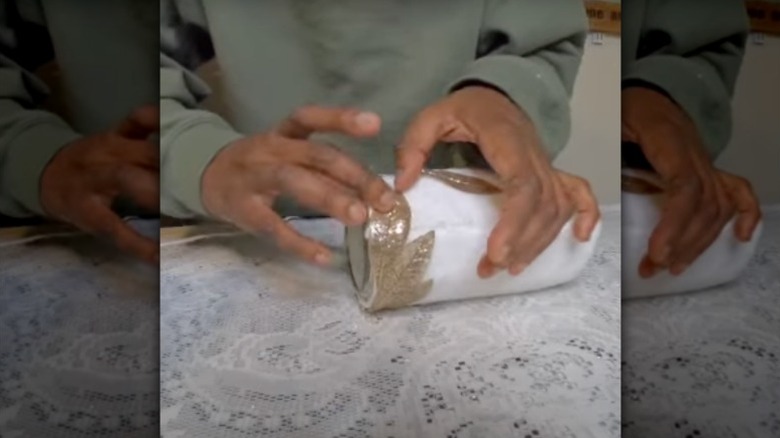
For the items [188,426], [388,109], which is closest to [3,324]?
[188,426]

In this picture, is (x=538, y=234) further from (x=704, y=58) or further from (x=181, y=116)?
(x=181, y=116)

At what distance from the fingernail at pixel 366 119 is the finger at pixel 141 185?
0.75ft

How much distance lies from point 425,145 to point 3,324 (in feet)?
1.63

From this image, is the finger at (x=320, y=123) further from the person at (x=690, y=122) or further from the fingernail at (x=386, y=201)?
the person at (x=690, y=122)

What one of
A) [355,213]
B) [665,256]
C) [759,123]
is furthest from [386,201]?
[759,123]

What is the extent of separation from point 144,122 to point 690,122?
25.3 inches

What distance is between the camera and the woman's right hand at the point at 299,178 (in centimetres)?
88

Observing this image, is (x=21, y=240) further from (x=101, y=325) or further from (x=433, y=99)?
(x=433, y=99)

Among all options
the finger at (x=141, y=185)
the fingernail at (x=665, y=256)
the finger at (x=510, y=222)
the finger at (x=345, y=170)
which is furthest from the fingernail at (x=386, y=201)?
the fingernail at (x=665, y=256)

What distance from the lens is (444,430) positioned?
882 millimetres

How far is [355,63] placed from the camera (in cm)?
90

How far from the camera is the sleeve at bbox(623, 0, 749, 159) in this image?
0.98m

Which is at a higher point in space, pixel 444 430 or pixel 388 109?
pixel 388 109

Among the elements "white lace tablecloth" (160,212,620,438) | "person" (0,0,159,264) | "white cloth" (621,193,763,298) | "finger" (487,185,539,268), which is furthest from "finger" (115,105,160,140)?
"white cloth" (621,193,763,298)
